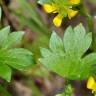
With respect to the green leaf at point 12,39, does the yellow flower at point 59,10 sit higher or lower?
higher

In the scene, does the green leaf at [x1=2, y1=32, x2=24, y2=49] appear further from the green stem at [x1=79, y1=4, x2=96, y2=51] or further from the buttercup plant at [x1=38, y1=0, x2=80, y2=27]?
the green stem at [x1=79, y1=4, x2=96, y2=51]

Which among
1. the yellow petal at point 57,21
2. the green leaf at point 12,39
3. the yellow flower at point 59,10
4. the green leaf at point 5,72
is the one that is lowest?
the green leaf at point 5,72

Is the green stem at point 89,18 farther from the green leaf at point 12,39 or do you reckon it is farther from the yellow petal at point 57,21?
the green leaf at point 12,39

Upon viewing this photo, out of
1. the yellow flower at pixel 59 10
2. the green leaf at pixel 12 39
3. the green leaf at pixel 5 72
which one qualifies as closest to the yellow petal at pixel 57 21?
the yellow flower at pixel 59 10

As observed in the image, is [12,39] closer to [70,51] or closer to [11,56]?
[11,56]

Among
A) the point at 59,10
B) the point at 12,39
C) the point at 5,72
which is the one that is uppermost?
the point at 59,10

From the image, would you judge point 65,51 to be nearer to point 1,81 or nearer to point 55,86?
point 1,81

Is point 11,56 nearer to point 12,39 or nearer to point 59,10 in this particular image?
point 12,39

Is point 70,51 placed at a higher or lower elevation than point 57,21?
lower

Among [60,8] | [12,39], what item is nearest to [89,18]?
[60,8]
